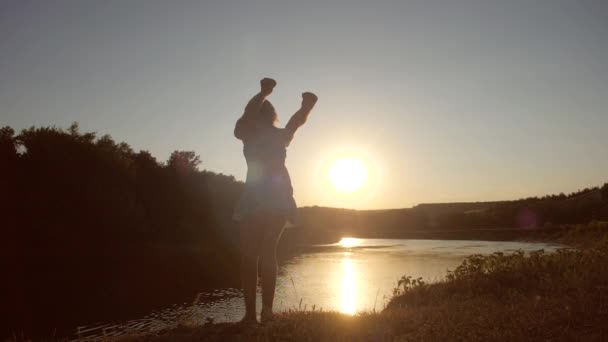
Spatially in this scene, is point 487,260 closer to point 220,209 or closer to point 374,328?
point 374,328

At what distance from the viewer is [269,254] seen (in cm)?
550

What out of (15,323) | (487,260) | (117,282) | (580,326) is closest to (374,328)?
(580,326)

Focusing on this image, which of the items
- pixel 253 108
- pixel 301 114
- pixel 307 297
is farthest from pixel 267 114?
pixel 307 297

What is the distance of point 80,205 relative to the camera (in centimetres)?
4309

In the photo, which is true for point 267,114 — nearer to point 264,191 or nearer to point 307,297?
point 264,191

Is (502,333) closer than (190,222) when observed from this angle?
Yes

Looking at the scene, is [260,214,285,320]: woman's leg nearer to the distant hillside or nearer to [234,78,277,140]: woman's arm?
[234,78,277,140]: woman's arm

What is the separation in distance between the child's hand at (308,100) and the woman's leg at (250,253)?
1.60 meters

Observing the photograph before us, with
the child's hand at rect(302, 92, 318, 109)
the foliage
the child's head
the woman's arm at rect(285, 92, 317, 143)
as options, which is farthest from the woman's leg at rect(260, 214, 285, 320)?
the foliage

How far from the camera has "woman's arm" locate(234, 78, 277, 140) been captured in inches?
210

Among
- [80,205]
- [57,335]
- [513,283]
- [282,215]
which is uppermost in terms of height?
[80,205]

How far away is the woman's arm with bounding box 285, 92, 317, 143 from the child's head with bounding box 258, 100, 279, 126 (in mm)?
206

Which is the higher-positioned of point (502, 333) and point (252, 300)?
point (252, 300)

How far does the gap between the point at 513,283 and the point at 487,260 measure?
2339 mm
